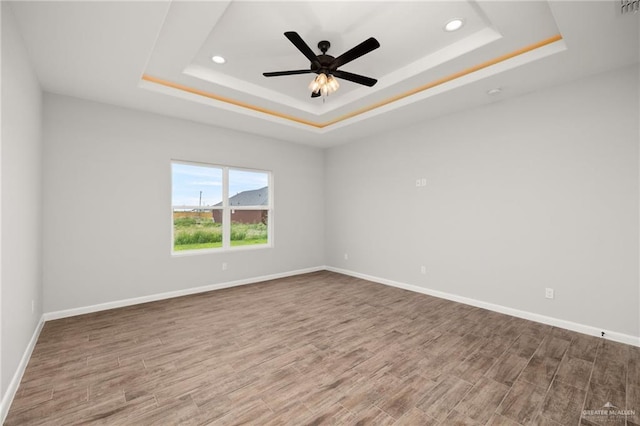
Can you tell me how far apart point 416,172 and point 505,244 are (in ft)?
5.61

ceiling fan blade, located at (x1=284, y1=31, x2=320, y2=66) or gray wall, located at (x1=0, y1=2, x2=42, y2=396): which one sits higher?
ceiling fan blade, located at (x1=284, y1=31, x2=320, y2=66)

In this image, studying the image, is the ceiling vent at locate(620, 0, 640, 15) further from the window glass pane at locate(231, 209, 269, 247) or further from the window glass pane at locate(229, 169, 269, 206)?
the window glass pane at locate(231, 209, 269, 247)

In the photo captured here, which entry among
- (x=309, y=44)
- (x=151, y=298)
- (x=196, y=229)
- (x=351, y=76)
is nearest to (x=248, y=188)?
(x=196, y=229)

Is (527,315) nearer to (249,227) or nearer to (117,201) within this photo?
(249,227)

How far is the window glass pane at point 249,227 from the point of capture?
205 inches

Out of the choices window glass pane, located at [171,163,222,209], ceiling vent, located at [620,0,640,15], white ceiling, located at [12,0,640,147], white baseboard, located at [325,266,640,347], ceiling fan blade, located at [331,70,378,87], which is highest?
white ceiling, located at [12,0,640,147]

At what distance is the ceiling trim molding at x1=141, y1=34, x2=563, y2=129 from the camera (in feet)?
9.17

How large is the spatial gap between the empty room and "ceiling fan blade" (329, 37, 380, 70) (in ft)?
0.09

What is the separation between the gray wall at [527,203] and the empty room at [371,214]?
1.0 inches

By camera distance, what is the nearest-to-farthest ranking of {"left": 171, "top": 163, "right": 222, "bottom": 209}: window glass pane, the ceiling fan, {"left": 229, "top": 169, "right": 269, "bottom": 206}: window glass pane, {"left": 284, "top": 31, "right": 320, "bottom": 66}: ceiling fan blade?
{"left": 284, "top": 31, "right": 320, "bottom": 66}: ceiling fan blade, the ceiling fan, {"left": 171, "top": 163, "right": 222, "bottom": 209}: window glass pane, {"left": 229, "top": 169, "right": 269, "bottom": 206}: window glass pane

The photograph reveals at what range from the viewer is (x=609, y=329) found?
2.93 metres

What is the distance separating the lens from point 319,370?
2.34m

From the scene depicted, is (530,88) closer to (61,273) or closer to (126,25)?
(126,25)

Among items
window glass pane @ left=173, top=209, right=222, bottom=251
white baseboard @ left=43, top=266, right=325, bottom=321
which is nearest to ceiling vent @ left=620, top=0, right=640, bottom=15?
window glass pane @ left=173, top=209, right=222, bottom=251
